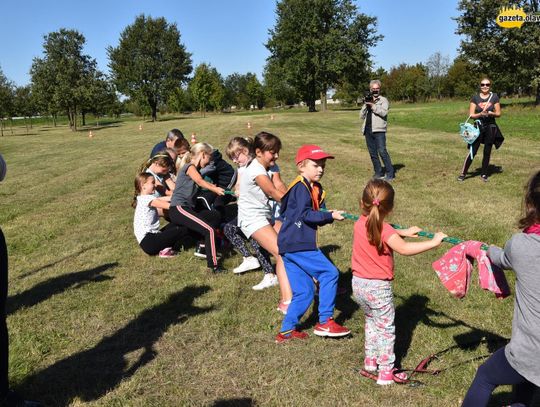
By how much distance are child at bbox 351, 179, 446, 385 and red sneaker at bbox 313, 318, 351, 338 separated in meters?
0.50

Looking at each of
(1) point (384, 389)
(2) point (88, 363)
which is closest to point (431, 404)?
(1) point (384, 389)

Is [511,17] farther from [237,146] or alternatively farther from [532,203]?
[532,203]

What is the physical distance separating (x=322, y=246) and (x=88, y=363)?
12.6 ft

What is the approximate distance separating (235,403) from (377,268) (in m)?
1.47

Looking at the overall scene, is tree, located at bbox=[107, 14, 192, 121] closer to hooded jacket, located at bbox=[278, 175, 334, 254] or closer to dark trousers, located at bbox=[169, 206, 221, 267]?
dark trousers, located at bbox=[169, 206, 221, 267]

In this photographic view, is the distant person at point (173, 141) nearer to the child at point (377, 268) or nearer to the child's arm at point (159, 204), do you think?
the child's arm at point (159, 204)

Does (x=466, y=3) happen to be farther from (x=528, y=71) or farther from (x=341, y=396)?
(x=341, y=396)

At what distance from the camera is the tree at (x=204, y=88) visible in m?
82.8

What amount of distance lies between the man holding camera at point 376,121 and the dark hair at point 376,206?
8061 millimetres

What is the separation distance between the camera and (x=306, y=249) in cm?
416

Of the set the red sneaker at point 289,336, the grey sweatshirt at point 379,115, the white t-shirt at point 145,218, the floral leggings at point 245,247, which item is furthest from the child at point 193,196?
the grey sweatshirt at point 379,115

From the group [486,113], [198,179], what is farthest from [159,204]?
[486,113]

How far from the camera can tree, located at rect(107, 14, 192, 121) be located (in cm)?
6962

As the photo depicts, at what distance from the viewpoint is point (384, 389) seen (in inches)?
136
